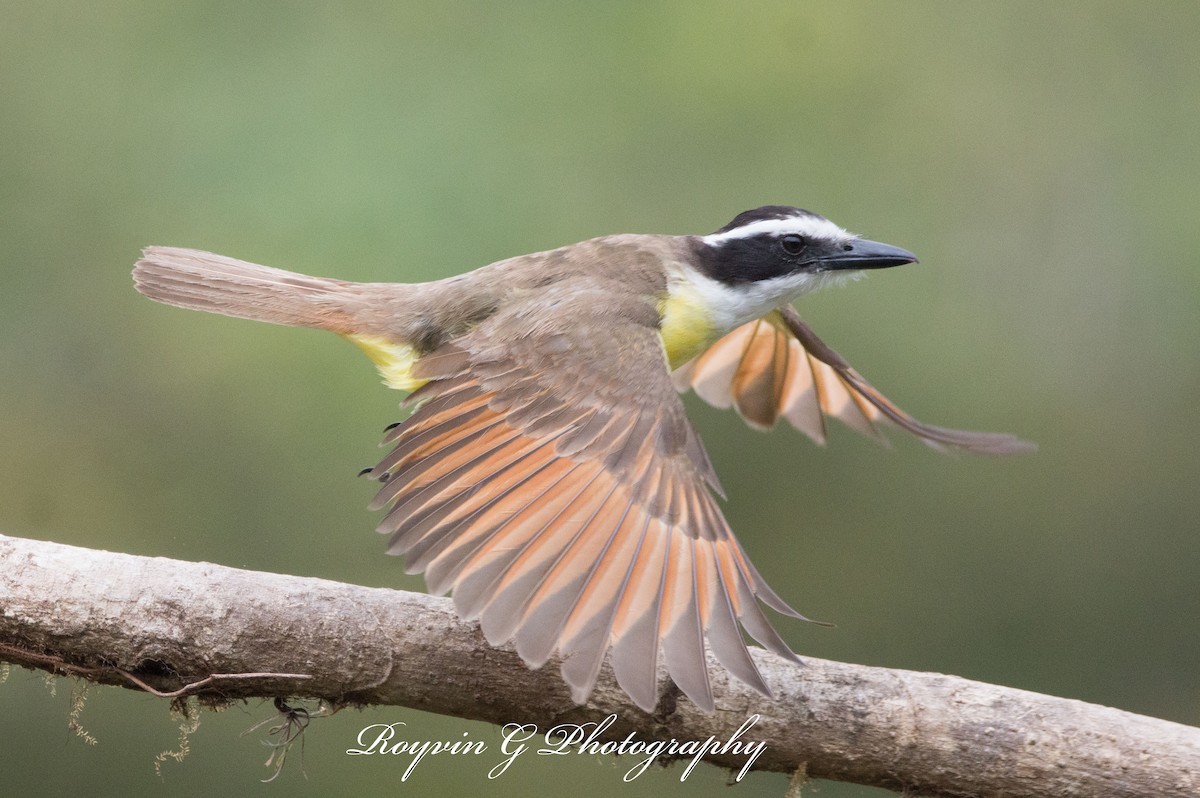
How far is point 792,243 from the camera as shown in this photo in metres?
3.75

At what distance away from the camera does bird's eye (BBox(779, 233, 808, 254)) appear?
3.73m

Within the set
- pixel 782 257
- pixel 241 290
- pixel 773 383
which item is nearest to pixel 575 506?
pixel 782 257

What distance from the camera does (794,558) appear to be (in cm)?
519

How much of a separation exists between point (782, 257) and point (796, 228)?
10 centimetres

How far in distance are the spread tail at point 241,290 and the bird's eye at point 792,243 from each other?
1.34 metres

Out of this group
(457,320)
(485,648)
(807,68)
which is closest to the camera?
(485,648)

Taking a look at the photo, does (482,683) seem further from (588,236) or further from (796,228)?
(588,236)

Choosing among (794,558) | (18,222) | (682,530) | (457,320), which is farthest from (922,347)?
(18,222)

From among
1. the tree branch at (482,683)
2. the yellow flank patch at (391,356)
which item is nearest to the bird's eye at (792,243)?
the yellow flank patch at (391,356)

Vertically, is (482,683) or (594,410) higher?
(594,410)

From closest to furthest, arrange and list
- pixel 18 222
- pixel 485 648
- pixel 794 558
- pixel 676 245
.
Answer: pixel 485 648, pixel 676 245, pixel 794 558, pixel 18 222

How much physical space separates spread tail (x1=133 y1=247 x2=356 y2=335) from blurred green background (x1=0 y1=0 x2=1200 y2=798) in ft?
2.83

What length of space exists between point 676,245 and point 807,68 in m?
2.64

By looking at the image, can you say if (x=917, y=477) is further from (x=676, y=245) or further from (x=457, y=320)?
(x=457, y=320)
